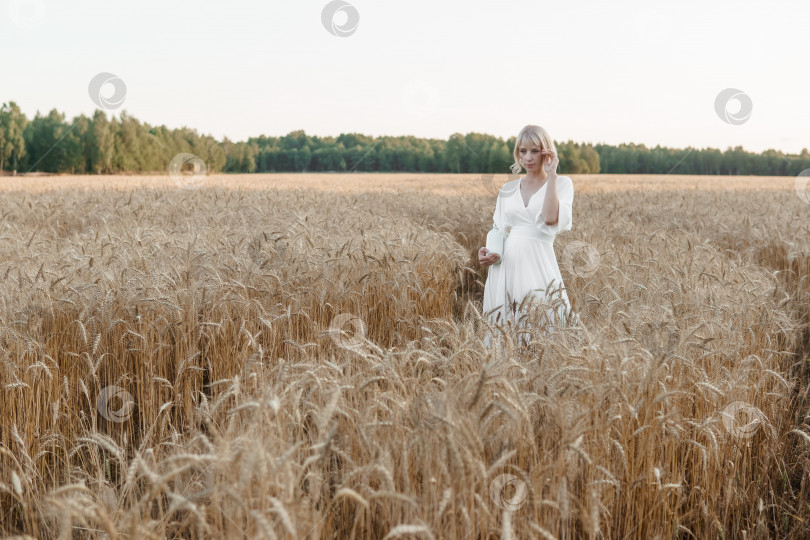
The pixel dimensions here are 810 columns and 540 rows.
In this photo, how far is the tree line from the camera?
6662cm

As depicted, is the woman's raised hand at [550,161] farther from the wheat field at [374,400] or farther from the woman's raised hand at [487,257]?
the wheat field at [374,400]

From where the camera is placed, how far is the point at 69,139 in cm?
6525

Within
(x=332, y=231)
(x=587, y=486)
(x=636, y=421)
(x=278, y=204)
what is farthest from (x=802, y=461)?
(x=278, y=204)

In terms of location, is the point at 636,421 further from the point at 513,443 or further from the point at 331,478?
the point at 331,478

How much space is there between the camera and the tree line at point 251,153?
2623 inches
